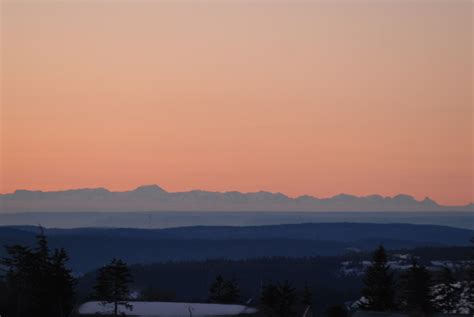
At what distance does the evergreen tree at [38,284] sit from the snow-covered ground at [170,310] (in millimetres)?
2031

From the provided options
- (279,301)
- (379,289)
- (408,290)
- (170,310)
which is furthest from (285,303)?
(170,310)

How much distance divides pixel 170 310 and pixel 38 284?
10069 mm

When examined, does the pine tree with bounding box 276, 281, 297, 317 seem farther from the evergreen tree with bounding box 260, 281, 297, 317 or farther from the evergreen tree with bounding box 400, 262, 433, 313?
the evergreen tree with bounding box 400, 262, 433, 313

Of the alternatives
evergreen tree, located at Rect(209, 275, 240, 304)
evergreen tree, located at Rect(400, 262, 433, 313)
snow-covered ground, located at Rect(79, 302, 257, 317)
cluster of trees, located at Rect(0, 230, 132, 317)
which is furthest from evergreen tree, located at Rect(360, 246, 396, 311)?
cluster of trees, located at Rect(0, 230, 132, 317)

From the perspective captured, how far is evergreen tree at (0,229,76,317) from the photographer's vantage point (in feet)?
188

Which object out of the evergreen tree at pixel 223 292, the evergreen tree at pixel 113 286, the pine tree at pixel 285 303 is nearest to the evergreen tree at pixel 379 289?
the pine tree at pixel 285 303

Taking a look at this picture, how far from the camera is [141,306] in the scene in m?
59.7

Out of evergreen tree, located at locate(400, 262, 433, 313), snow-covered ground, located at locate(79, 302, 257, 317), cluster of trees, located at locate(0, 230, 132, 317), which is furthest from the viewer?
evergreen tree, located at locate(400, 262, 433, 313)

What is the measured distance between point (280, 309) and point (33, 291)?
1789cm

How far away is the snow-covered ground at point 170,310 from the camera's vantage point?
2217 inches

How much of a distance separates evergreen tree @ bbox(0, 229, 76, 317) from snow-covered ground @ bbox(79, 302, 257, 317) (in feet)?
6.66

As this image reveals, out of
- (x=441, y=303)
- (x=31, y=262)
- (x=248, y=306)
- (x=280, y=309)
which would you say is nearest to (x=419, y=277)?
(x=441, y=303)

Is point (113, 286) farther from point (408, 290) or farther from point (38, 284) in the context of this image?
point (408, 290)

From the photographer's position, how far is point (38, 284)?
62094mm
